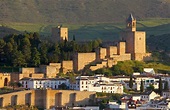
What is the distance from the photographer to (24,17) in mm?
124188

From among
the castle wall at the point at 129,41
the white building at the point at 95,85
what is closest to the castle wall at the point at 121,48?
the castle wall at the point at 129,41

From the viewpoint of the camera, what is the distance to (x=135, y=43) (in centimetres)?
7031

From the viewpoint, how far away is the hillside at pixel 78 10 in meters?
125

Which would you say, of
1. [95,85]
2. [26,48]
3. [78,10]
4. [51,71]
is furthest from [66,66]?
[78,10]

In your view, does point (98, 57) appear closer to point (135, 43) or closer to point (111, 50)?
point (111, 50)

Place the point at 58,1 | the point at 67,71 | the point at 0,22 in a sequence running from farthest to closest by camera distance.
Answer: the point at 58,1
the point at 0,22
the point at 67,71

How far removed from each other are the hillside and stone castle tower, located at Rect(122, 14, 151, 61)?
48676 mm

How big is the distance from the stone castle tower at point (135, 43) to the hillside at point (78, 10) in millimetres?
48676

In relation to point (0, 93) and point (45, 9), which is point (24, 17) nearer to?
point (45, 9)

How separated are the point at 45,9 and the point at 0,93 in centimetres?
7044

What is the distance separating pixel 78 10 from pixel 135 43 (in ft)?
207

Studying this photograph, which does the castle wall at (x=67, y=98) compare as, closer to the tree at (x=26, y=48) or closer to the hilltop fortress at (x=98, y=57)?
the hilltop fortress at (x=98, y=57)

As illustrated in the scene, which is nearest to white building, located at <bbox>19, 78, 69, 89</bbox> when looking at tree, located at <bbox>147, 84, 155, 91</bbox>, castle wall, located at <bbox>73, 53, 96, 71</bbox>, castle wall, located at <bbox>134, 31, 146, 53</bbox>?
castle wall, located at <bbox>73, 53, 96, 71</bbox>

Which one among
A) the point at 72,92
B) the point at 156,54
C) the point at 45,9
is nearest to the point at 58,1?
the point at 45,9
